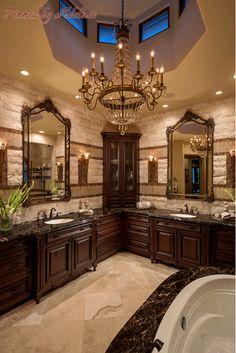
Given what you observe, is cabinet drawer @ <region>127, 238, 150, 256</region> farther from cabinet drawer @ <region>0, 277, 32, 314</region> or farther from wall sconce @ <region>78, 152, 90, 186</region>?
cabinet drawer @ <region>0, 277, 32, 314</region>

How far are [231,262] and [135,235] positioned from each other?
1.77 meters

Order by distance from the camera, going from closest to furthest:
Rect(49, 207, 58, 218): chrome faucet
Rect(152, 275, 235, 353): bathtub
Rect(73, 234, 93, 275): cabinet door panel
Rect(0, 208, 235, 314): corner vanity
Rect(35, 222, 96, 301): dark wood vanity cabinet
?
Rect(152, 275, 235, 353): bathtub < Rect(0, 208, 235, 314): corner vanity < Rect(35, 222, 96, 301): dark wood vanity cabinet < Rect(73, 234, 93, 275): cabinet door panel < Rect(49, 207, 58, 218): chrome faucet

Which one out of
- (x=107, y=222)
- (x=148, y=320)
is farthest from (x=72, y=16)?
(x=148, y=320)

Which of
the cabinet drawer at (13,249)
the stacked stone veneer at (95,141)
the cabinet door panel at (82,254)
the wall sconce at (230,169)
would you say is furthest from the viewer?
the wall sconce at (230,169)

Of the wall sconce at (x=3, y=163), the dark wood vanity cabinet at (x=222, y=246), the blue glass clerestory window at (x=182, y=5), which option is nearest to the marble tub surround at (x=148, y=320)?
the dark wood vanity cabinet at (x=222, y=246)

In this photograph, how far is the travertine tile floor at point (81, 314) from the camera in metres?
1.87

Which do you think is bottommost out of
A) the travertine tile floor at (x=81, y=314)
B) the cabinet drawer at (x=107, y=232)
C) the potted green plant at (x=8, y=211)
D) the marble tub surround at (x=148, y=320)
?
the travertine tile floor at (x=81, y=314)

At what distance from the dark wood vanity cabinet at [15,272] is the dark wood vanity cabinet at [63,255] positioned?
12cm

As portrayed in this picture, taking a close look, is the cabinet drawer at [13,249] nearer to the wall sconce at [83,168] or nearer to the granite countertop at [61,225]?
the granite countertop at [61,225]

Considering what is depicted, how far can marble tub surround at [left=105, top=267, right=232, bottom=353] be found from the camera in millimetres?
1070

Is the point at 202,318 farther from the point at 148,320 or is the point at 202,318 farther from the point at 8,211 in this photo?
the point at 8,211

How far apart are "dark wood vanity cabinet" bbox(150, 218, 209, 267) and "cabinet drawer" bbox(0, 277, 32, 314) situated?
2.22m

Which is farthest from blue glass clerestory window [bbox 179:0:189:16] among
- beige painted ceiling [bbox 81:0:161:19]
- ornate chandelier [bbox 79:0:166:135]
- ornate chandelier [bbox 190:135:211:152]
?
ornate chandelier [bbox 190:135:211:152]

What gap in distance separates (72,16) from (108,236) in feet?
12.2
